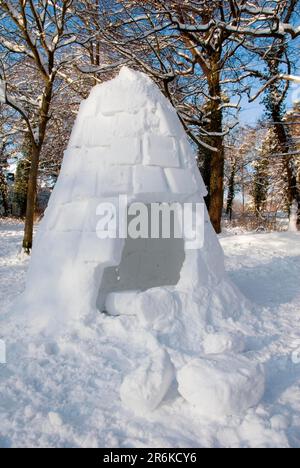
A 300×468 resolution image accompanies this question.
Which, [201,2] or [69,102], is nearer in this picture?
[201,2]

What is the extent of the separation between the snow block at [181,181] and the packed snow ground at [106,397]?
4.76 feet

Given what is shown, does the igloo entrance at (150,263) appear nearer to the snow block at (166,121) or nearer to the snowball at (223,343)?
the snow block at (166,121)

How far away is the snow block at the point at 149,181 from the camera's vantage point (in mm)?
3119

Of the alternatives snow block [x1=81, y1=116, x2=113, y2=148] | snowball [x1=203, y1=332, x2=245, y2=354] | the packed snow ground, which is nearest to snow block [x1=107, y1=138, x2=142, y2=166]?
snow block [x1=81, y1=116, x2=113, y2=148]

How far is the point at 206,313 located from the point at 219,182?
6437 millimetres

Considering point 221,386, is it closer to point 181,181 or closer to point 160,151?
point 181,181

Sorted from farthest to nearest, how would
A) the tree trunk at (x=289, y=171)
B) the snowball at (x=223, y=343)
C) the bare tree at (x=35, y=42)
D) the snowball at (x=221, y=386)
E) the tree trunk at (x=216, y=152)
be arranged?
the tree trunk at (x=289, y=171) → the tree trunk at (x=216, y=152) → the bare tree at (x=35, y=42) → the snowball at (x=223, y=343) → the snowball at (x=221, y=386)

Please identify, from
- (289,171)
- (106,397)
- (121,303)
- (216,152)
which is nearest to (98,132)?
(121,303)

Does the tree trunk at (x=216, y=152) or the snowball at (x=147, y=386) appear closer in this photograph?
the snowball at (x=147, y=386)

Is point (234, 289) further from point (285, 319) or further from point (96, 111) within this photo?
point (96, 111)

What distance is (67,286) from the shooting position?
301 centimetres

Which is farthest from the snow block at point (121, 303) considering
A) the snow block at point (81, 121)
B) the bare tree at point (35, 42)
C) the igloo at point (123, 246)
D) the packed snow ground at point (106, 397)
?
the bare tree at point (35, 42)

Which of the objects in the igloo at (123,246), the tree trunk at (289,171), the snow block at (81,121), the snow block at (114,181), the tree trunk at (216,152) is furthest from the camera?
the tree trunk at (289,171)
